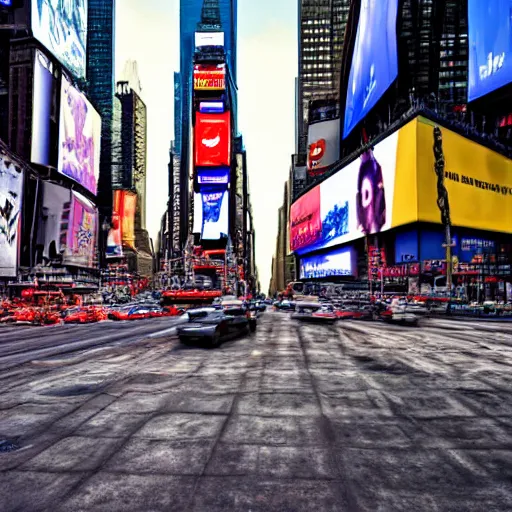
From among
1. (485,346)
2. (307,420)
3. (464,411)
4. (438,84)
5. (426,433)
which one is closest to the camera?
(426,433)

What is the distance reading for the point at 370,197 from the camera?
78938 mm

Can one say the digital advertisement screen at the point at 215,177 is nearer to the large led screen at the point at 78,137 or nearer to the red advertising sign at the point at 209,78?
the red advertising sign at the point at 209,78

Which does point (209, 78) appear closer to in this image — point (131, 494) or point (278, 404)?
point (278, 404)

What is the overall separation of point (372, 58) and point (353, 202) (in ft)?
80.0

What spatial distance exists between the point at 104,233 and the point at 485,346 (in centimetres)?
14874

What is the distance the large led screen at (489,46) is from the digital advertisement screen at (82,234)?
233ft

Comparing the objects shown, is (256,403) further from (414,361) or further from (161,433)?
(414,361)

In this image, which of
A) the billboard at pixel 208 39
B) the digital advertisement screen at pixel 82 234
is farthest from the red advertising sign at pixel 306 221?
the billboard at pixel 208 39

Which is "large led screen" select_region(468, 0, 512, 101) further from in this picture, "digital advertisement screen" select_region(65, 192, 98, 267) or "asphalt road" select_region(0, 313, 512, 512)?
"digital advertisement screen" select_region(65, 192, 98, 267)

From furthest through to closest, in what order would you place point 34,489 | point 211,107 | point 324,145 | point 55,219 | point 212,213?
point 211,107 → point 212,213 → point 324,145 → point 55,219 → point 34,489

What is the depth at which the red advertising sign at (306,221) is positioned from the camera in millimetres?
106250

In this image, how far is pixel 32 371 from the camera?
11.0 m

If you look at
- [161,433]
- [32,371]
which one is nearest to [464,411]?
[161,433]

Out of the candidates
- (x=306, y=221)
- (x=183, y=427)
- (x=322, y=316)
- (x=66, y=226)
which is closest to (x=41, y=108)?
Result: (x=66, y=226)
